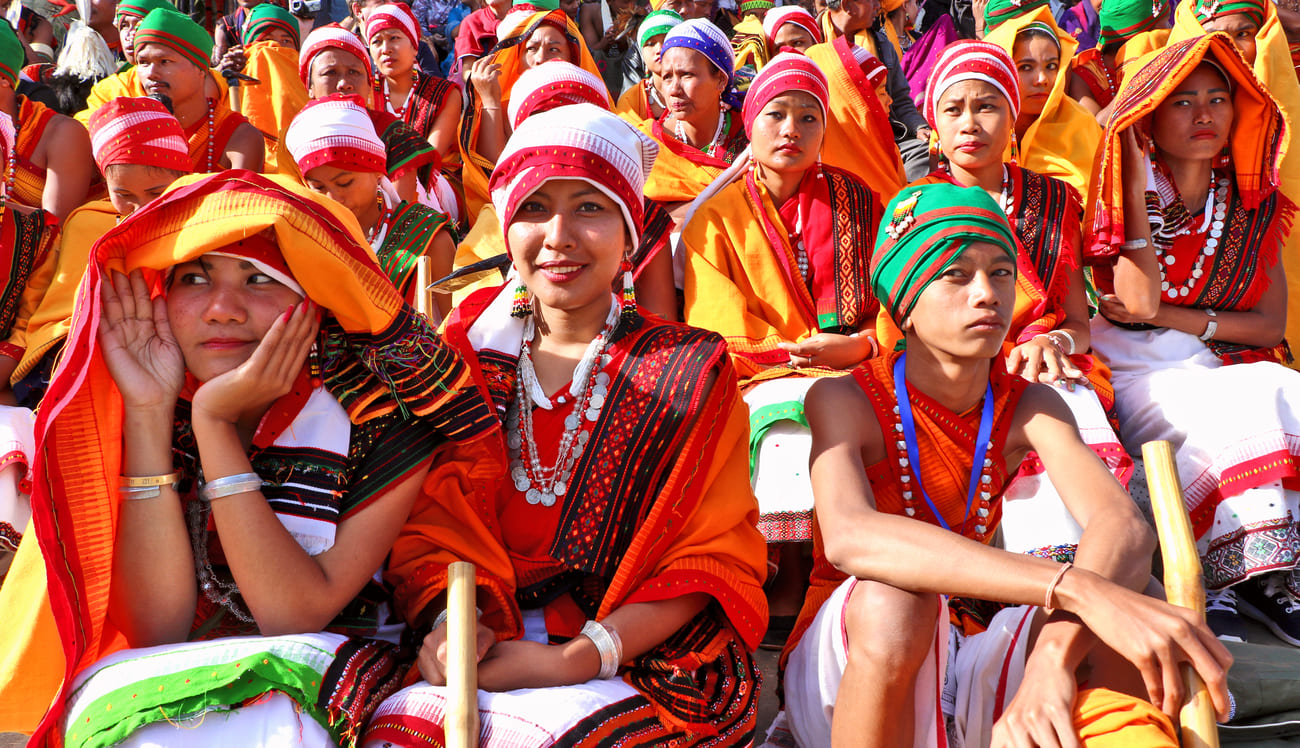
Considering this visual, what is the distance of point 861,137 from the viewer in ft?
19.5

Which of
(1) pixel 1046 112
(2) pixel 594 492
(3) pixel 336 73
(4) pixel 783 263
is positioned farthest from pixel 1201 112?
(3) pixel 336 73

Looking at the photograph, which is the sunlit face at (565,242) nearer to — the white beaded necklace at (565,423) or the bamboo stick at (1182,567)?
the white beaded necklace at (565,423)

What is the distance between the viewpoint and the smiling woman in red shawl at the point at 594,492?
2.35 m

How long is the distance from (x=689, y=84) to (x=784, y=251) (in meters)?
1.75

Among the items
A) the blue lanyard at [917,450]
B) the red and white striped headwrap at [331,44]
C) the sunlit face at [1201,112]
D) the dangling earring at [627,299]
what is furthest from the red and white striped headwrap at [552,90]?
the blue lanyard at [917,450]

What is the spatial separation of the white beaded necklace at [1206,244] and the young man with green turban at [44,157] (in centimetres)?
476

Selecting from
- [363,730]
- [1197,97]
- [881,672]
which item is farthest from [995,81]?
[363,730]

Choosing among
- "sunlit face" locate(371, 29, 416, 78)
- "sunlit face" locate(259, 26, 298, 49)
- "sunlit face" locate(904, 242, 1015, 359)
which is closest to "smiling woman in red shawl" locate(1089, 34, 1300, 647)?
"sunlit face" locate(904, 242, 1015, 359)

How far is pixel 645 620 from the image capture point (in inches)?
93.4

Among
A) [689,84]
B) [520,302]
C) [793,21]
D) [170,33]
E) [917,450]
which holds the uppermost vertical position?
[793,21]

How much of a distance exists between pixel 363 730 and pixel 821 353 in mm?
2257

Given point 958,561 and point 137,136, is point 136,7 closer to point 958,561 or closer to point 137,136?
point 137,136

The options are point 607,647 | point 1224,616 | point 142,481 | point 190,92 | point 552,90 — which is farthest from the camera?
point 190,92

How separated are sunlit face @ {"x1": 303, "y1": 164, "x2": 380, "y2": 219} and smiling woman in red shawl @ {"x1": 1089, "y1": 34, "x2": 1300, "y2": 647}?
2958mm
